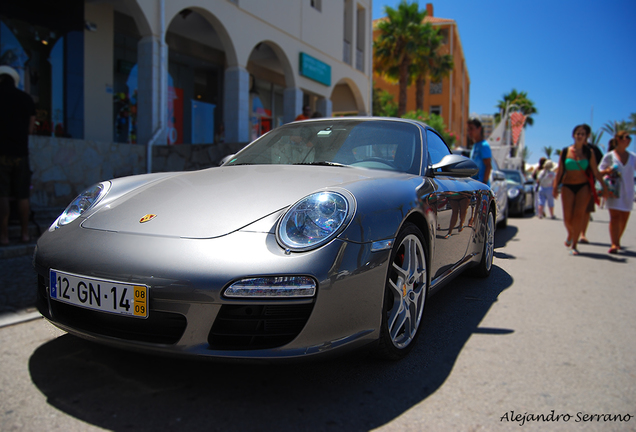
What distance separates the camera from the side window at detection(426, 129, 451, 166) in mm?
3176

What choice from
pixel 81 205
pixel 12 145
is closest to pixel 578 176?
pixel 81 205

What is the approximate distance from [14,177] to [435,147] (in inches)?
173

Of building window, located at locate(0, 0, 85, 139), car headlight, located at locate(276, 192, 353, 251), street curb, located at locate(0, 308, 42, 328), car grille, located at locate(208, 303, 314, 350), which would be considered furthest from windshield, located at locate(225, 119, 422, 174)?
building window, located at locate(0, 0, 85, 139)

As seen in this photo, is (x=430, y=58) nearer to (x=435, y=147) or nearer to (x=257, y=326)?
(x=435, y=147)

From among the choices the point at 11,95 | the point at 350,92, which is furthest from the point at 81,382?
the point at 350,92

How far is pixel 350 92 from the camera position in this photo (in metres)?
20.2

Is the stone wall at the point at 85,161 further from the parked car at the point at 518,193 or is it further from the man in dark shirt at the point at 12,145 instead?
the parked car at the point at 518,193

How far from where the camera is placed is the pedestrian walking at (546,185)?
11656 millimetres

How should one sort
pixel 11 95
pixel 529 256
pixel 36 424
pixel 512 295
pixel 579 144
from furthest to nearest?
pixel 579 144 < pixel 529 256 < pixel 11 95 < pixel 512 295 < pixel 36 424

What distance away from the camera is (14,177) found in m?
5.09

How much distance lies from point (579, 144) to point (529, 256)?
1.72 metres

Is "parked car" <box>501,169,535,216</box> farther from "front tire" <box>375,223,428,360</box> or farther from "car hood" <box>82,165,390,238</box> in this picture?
"car hood" <box>82,165,390,238</box>

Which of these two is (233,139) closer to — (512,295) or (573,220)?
(573,220)
